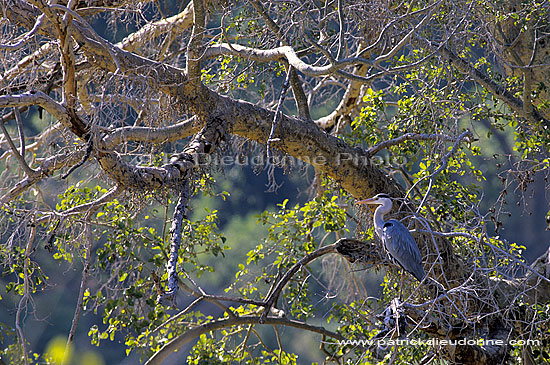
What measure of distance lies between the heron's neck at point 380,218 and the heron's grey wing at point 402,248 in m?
0.16

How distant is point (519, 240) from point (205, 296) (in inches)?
481

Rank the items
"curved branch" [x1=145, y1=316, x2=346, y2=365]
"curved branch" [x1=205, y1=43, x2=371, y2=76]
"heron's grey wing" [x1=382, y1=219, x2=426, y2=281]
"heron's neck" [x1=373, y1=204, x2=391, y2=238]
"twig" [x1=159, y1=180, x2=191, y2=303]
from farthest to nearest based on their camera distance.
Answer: "curved branch" [x1=145, y1=316, x2=346, y2=365] < "heron's neck" [x1=373, y1=204, x2=391, y2=238] < "heron's grey wing" [x1=382, y1=219, x2=426, y2=281] < "curved branch" [x1=205, y1=43, x2=371, y2=76] < "twig" [x1=159, y1=180, x2=191, y2=303]

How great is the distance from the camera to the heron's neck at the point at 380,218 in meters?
4.14

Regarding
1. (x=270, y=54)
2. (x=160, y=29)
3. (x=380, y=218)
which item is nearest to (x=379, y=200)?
(x=380, y=218)

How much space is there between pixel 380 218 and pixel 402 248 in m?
0.35

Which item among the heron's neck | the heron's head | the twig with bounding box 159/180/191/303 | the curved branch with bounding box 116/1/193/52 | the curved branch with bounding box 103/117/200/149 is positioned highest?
the curved branch with bounding box 116/1/193/52

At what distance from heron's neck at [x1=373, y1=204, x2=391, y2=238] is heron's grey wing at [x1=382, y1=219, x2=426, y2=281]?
16 centimetres

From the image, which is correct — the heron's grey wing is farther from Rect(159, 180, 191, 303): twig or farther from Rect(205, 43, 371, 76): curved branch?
Rect(159, 180, 191, 303): twig

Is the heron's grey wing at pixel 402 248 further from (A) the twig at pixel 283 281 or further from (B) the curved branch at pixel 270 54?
(B) the curved branch at pixel 270 54

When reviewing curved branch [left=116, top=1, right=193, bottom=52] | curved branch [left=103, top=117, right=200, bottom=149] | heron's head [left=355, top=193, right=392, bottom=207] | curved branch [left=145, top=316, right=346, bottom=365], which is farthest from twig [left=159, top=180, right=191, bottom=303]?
curved branch [left=116, top=1, right=193, bottom=52]

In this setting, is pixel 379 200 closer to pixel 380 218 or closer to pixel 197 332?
pixel 380 218

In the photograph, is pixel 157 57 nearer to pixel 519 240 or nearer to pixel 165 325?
pixel 165 325

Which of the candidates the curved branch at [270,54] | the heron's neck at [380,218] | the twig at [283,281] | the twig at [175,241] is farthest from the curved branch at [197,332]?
the curved branch at [270,54]

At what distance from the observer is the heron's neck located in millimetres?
4137
